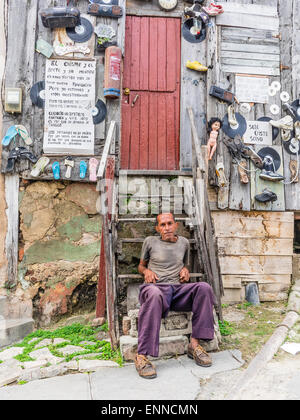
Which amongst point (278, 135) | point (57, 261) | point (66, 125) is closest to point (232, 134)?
point (278, 135)

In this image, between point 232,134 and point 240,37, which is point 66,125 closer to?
point 232,134

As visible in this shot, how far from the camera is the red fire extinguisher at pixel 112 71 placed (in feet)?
17.0

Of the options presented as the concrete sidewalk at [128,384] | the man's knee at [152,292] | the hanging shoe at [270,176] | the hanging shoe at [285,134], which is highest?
the hanging shoe at [285,134]

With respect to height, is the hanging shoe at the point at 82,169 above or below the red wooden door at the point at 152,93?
below

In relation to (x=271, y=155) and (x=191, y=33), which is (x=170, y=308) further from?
(x=191, y=33)

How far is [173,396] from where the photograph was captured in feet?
9.21

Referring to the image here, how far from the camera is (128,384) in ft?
10.0

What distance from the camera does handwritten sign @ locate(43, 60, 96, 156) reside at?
5234mm

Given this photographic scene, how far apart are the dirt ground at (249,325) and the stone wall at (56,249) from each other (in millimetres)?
1914

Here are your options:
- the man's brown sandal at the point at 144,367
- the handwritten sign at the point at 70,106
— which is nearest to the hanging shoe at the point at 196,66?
the handwritten sign at the point at 70,106

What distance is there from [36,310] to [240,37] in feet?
15.6

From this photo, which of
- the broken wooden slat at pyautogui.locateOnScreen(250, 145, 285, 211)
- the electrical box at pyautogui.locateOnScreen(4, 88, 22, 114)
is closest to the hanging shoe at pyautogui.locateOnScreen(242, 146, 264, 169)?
the broken wooden slat at pyautogui.locateOnScreen(250, 145, 285, 211)

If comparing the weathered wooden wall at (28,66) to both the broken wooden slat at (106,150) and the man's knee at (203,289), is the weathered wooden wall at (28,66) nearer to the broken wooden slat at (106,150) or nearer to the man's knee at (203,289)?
the broken wooden slat at (106,150)

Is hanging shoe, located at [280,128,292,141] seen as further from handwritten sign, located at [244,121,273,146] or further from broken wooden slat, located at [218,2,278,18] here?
broken wooden slat, located at [218,2,278,18]
